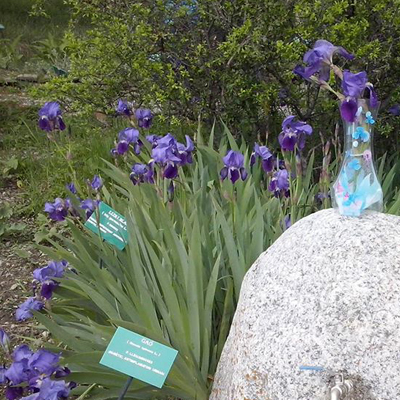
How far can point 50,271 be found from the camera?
2.16 meters

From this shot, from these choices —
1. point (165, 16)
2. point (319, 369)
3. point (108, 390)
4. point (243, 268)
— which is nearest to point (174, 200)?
point (243, 268)

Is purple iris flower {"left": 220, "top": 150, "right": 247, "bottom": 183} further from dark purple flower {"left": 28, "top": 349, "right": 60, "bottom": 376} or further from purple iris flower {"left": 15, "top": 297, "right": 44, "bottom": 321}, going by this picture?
dark purple flower {"left": 28, "top": 349, "right": 60, "bottom": 376}

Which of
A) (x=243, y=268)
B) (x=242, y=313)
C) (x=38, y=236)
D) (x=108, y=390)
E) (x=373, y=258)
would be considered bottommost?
(x=38, y=236)

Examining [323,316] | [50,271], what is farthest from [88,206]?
[323,316]

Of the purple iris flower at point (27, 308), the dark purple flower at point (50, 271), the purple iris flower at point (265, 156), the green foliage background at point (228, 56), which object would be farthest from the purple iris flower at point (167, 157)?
the green foliage background at point (228, 56)

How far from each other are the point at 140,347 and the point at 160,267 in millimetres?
433

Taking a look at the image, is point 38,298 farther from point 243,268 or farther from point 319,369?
point 319,369

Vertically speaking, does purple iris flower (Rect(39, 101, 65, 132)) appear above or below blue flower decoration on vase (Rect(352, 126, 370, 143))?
below

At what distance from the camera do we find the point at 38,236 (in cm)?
360

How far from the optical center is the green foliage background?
307 centimetres

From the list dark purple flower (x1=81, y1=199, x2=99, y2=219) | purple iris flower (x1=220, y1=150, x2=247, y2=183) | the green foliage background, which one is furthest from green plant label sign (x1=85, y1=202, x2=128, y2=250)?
the green foliage background

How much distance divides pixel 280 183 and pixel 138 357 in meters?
1.03

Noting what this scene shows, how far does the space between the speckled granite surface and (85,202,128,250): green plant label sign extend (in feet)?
2.55

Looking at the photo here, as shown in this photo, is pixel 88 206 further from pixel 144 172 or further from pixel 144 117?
pixel 144 117
